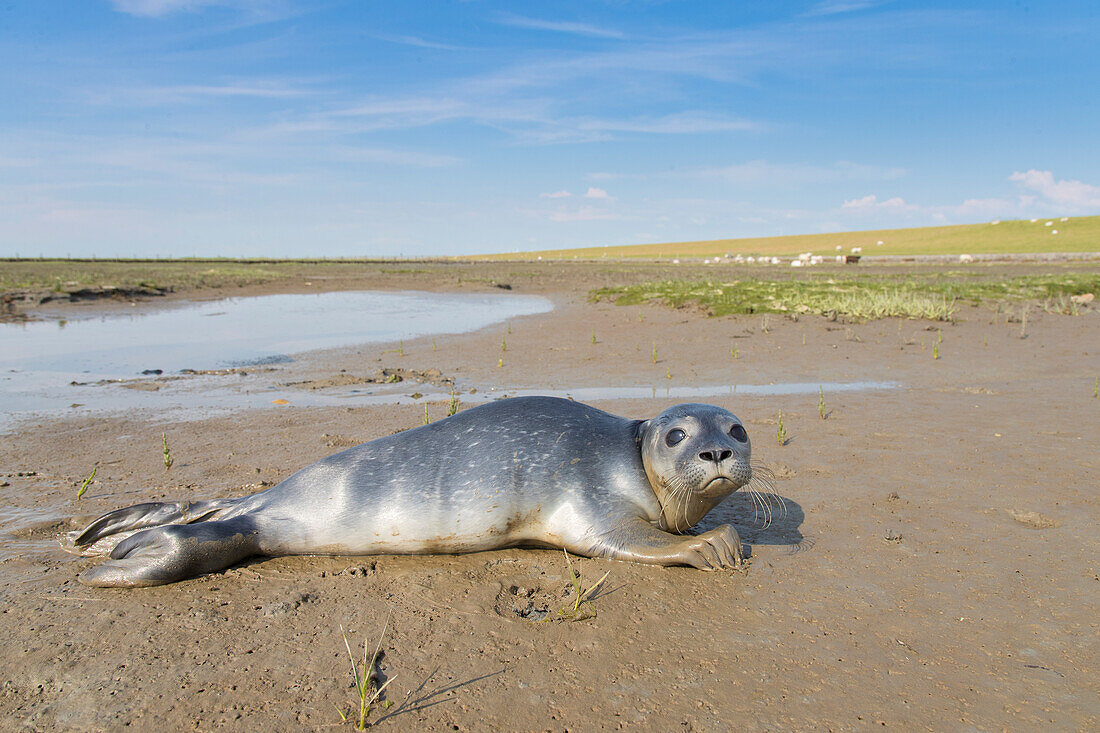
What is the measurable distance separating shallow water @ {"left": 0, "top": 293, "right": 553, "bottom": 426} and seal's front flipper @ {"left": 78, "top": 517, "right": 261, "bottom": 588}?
176 inches

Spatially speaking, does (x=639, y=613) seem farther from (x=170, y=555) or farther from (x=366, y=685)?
(x=170, y=555)

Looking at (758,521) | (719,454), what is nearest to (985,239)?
(758,521)

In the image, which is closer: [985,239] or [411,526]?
[411,526]

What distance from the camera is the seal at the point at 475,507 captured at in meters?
3.65

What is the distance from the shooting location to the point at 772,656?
283cm

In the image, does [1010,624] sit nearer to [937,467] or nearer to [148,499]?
[937,467]

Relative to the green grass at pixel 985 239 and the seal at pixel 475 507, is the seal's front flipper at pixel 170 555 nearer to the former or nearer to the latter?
the seal at pixel 475 507

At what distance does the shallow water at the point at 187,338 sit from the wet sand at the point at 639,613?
2143 mm

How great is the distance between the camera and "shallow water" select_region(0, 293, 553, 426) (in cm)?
831

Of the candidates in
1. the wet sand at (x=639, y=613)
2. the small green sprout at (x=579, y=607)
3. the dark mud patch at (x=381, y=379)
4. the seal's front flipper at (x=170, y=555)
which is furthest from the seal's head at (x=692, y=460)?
the dark mud patch at (x=381, y=379)

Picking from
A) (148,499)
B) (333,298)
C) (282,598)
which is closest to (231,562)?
(282,598)

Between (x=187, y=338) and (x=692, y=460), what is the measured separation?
13.6 metres

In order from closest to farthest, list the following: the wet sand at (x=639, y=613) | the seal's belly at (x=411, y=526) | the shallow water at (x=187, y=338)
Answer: the wet sand at (x=639, y=613) → the seal's belly at (x=411, y=526) → the shallow water at (x=187, y=338)

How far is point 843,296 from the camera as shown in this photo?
17.1m
